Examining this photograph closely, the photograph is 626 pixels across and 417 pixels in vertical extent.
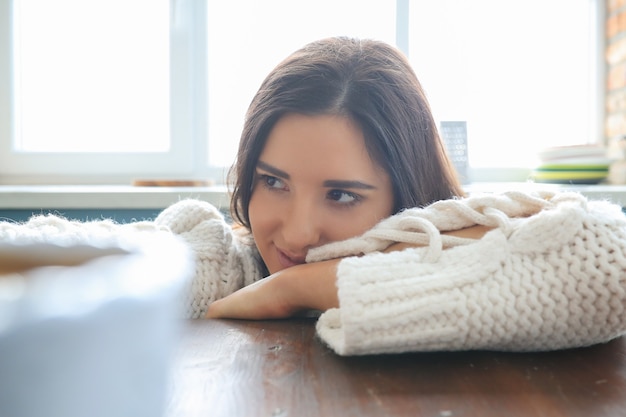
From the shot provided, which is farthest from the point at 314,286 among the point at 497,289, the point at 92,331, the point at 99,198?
the point at 99,198

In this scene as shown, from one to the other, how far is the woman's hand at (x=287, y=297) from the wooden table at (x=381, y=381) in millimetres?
109

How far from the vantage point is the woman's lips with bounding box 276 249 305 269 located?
81cm

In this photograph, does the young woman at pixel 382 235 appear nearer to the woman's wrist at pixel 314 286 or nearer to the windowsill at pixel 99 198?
the woman's wrist at pixel 314 286

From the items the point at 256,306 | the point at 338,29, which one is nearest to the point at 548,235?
the point at 256,306

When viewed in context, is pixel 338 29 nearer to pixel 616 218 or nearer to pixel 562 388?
pixel 616 218

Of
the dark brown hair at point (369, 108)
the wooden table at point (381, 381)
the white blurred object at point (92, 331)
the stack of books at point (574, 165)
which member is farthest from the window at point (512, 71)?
the white blurred object at point (92, 331)

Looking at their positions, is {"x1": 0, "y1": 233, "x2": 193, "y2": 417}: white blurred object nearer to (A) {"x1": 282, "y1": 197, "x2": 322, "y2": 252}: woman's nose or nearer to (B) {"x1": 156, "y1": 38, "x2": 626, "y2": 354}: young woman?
(B) {"x1": 156, "y1": 38, "x2": 626, "y2": 354}: young woman

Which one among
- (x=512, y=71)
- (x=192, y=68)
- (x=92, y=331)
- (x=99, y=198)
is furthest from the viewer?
(x=512, y=71)

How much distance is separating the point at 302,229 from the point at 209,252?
4.8 inches

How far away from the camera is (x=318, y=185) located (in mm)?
789

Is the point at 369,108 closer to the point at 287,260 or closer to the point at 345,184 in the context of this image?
the point at 345,184

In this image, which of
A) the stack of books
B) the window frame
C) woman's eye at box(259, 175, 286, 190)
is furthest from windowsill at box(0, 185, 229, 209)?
the stack of books

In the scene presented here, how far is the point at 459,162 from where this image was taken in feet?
6.31

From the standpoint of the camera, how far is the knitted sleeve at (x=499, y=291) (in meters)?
0.40
